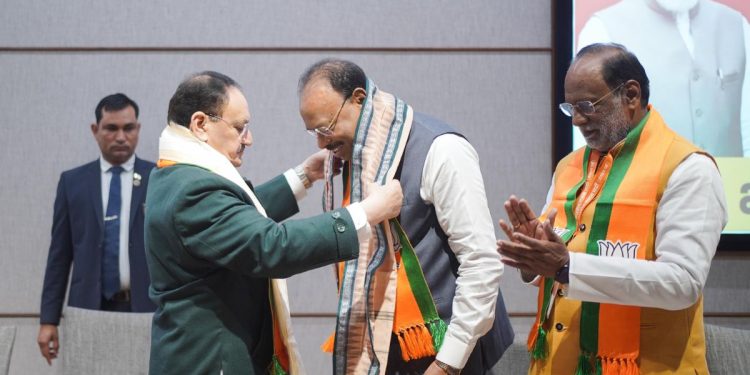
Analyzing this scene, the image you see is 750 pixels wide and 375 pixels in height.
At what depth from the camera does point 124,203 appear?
11.8 ft

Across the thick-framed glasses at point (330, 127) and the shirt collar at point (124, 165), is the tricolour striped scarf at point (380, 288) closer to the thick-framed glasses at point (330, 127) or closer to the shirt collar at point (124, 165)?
the thick-framed glasses at point (330, 127)

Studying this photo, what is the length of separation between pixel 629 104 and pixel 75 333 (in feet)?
5.96

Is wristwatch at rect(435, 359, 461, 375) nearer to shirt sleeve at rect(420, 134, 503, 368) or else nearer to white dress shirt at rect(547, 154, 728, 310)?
→ shirt sleeve at rect(420, 134, 503, 368)

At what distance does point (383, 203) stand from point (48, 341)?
2.13m

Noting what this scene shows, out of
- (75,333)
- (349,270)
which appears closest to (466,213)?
(349,270)

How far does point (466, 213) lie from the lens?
1.99m

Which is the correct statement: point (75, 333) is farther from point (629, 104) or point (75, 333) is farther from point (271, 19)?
point (629, 104)

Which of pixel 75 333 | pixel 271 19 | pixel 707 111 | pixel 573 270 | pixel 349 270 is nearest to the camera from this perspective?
pixel 573 270

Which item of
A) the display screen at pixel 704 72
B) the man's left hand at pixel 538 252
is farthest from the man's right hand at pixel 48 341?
the display screen at pixel 704 72

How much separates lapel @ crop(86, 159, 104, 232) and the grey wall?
185 mm

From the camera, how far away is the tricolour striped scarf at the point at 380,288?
202cm

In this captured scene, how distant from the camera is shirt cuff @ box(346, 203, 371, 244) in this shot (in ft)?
6.36

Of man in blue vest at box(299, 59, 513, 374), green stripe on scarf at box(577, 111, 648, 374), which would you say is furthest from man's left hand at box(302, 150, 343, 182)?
green stripe on scarf at box(577, 111, 648, 374)

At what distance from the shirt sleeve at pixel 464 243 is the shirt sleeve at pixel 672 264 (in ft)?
0.81
